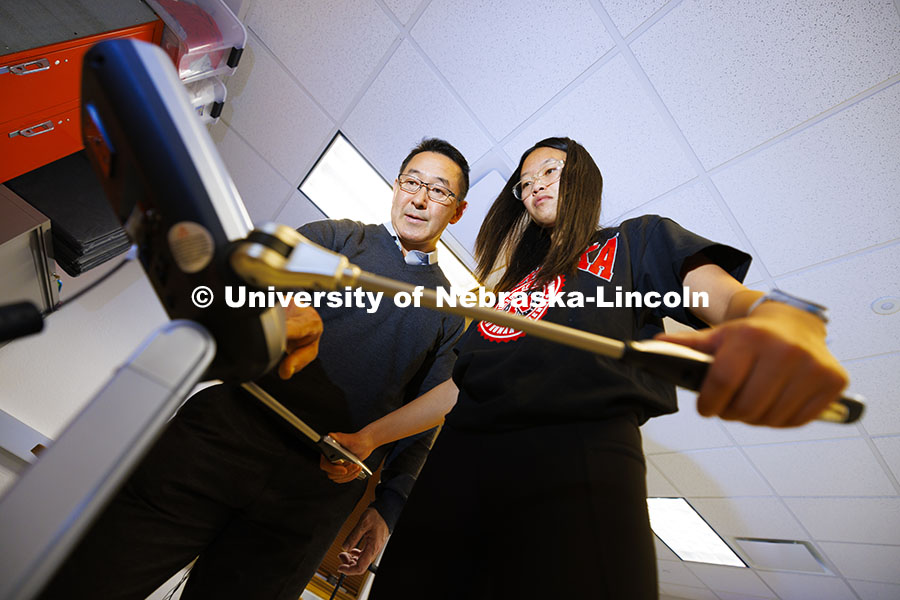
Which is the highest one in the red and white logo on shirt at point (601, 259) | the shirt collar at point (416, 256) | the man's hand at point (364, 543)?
the shirt collar at point (416, 256)

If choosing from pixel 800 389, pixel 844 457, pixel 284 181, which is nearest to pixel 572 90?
pixel 800 389

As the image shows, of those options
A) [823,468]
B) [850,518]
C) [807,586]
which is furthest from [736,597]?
[823,468]

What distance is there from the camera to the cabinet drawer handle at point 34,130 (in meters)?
1.24

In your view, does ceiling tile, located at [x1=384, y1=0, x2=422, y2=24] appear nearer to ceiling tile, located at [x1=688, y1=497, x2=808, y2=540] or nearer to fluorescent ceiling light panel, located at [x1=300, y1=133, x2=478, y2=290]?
fluorescent ceiling light panel, located at [x1=300, y1=133, x2=478, y2=290]

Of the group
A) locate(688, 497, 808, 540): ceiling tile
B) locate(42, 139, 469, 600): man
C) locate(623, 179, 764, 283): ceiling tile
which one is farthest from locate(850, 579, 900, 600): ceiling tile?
locate(42, 139, 469, 600): man

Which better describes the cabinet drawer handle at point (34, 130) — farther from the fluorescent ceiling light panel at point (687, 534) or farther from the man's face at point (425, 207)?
→ the fluorescent ceiling light panel at point (687, 534)

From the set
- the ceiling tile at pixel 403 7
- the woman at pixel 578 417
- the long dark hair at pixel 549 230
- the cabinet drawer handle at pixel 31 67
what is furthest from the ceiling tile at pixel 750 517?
the cabinet drawer handle at pixel 31 67

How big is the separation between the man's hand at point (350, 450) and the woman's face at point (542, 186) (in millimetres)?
712

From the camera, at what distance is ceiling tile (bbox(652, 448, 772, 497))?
267 cm

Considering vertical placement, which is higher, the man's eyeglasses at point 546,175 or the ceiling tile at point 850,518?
the ceiling tile at point 850,518

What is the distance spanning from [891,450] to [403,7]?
3274mm

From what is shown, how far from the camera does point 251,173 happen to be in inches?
97.0

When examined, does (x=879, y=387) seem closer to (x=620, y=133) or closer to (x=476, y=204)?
(x=620, y=133)

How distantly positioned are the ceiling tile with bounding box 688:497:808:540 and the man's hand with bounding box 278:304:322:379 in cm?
356
